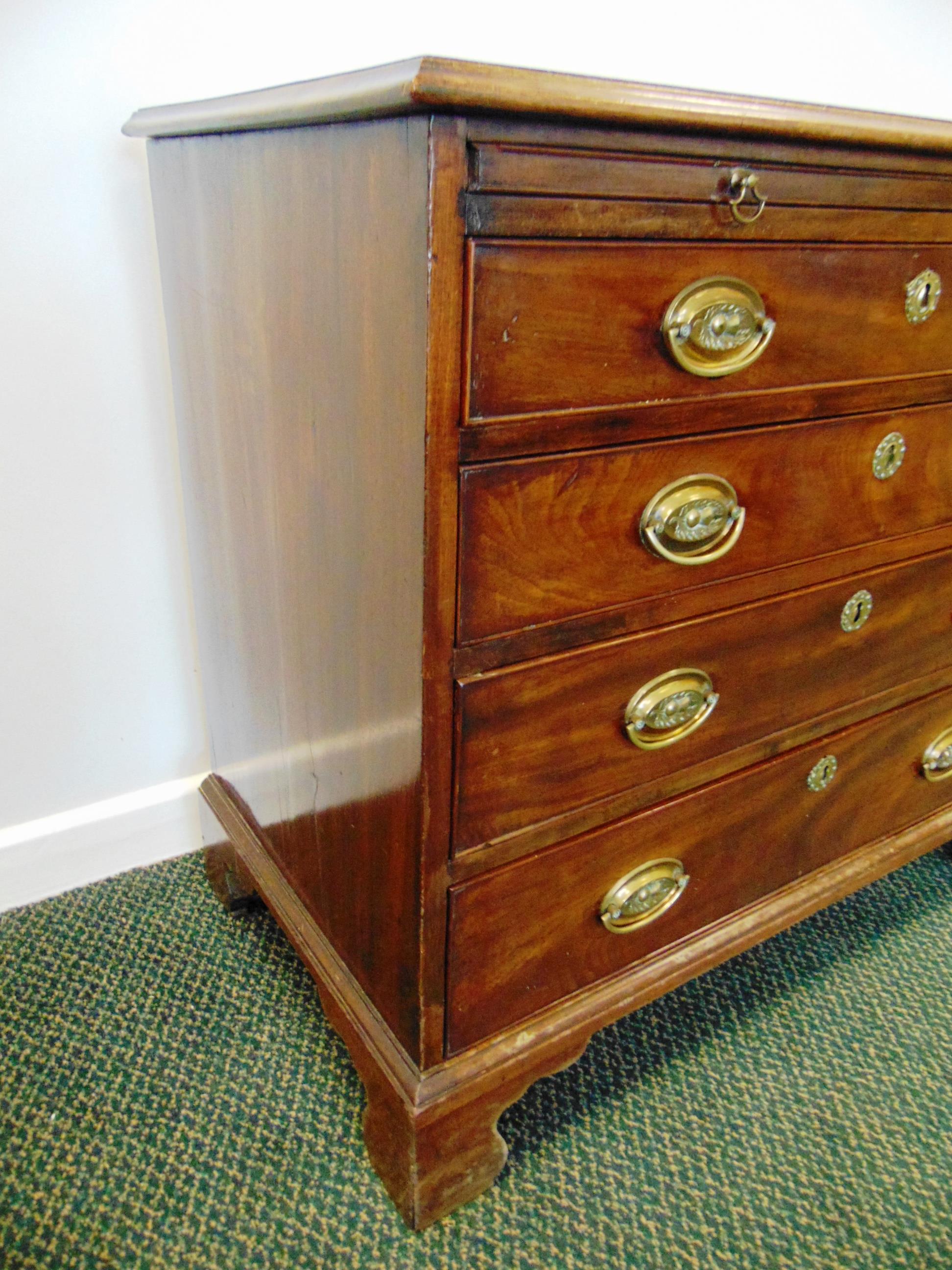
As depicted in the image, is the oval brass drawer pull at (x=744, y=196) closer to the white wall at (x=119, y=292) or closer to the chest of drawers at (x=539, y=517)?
the chest of drawers at (x=539, y=517)

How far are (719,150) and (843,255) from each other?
166 millimetres

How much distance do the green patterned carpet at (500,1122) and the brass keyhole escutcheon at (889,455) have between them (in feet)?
2.07

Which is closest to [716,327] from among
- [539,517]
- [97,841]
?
[539,517]

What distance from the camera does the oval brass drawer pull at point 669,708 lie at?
0.78 meters

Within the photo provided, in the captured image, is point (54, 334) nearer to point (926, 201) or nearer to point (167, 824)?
point (167, 824)

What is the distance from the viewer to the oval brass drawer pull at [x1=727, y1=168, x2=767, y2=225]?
636 millimetres

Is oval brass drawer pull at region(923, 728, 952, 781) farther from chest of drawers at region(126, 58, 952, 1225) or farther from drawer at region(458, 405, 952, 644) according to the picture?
drawer at region(458, 405, 952, 644)

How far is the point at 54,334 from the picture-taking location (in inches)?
39.5

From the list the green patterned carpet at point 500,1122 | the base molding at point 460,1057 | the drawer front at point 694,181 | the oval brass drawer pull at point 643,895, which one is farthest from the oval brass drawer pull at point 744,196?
the green patterned carpet at point 500,1122

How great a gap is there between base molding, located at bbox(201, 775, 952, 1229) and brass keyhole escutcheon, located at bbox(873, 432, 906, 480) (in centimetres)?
46

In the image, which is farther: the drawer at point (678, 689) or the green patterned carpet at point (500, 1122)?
the green patterned carpet at point (500, 1122)

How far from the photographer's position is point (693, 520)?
2.38ft

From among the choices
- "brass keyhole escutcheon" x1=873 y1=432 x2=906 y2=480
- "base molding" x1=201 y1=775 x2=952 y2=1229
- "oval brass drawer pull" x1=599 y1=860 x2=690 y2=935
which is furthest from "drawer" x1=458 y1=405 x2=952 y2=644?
"base molding" x1=201 y1=775 x2=952 y2=1229

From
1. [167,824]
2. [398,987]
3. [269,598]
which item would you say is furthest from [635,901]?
[167,824]
